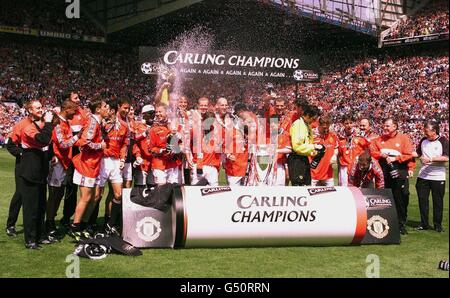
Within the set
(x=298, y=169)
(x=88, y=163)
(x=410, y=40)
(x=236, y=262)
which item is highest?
(x=410, y=40)

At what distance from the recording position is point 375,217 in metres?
6.79

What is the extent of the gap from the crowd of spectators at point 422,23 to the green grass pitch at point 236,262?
92.5 feet

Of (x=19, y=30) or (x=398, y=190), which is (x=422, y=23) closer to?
(x=19, y=30)

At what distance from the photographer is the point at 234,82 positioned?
35.3m

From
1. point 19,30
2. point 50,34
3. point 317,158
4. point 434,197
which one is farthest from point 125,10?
point 434,197

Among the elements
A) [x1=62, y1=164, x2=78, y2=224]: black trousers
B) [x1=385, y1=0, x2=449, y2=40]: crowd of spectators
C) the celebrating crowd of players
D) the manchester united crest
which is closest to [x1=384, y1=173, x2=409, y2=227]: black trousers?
the celebrating crowd of players

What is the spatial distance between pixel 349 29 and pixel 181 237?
31.6 meters

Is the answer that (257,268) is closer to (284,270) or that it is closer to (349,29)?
(284,270)

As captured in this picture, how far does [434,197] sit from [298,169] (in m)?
2.39

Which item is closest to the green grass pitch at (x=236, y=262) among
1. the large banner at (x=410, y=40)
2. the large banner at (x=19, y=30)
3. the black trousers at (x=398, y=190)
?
the black trousers at (x=398, y=190)

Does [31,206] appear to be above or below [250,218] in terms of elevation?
above

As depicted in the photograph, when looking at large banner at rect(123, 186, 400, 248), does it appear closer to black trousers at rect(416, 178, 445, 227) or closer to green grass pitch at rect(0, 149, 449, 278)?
green grass pitch at rect(0, 149, 449, 278)

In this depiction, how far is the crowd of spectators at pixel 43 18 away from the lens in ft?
108

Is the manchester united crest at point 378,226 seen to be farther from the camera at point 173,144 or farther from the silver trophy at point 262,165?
the camera at point 173,144
